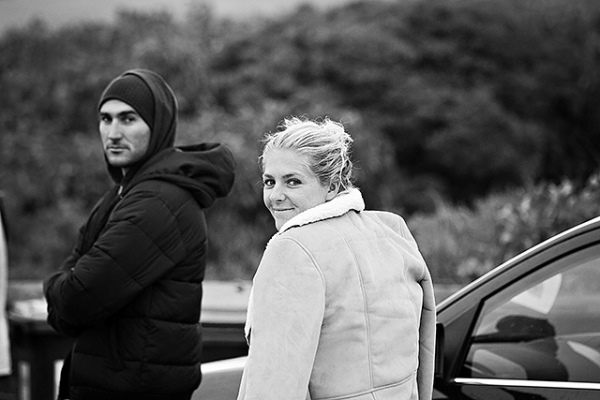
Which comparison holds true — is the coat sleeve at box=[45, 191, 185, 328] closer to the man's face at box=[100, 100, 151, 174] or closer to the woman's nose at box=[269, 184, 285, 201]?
the man's face at box=[100, 100, 151, 174]

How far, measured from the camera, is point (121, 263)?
2.85 metres

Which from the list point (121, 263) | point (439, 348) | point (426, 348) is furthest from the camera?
point (121, 263)

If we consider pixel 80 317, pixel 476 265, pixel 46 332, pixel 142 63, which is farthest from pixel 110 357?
pixel 142 63

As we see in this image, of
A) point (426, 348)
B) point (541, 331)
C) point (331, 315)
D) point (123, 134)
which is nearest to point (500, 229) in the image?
point (541, 331)

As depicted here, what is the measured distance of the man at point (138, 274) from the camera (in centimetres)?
287

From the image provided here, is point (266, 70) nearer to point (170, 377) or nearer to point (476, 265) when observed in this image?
point (476, 265)

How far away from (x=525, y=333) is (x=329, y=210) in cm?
112

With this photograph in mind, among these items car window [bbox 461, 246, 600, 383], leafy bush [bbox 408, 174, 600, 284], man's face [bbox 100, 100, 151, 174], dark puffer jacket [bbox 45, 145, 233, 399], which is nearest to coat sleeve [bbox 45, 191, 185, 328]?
dark puffer jacket [bbox 45, 145, 233, 399]

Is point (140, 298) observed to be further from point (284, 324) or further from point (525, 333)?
point (525, 333)

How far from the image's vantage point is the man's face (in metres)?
3.15

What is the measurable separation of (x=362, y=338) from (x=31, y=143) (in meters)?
12.3

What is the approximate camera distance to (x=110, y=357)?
115 inches

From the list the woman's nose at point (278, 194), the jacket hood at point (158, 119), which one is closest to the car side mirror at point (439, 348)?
the woman's nose at point (278, 194)

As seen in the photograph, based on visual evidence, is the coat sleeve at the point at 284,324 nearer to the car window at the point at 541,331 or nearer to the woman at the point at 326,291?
the woman at the point at 326,291
